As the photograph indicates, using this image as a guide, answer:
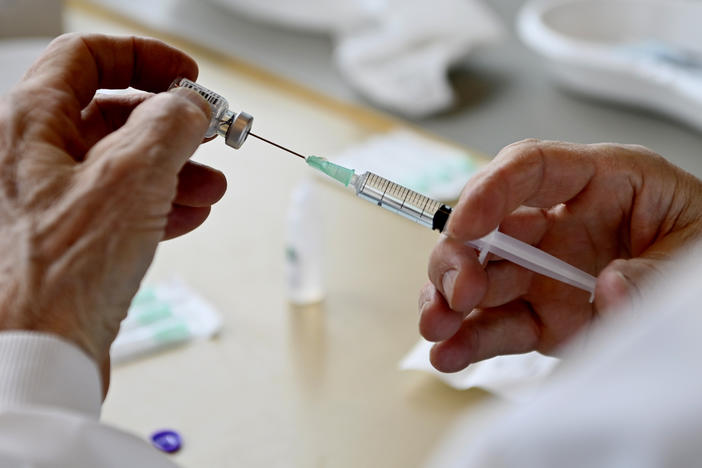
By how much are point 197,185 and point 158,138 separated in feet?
0.66

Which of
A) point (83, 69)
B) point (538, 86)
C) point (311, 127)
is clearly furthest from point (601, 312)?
point (538, 86)

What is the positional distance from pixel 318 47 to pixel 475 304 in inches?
56.7

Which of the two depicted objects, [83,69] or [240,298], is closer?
[83,69]

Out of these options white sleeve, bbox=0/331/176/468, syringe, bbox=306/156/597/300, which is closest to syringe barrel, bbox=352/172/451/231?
syringe, bbox=306/156/597/300

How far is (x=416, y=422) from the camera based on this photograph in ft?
3.32

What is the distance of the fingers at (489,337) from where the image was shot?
827 millimetres

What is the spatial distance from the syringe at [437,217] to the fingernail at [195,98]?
0.47ft

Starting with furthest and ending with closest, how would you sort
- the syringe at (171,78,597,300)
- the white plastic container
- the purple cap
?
the white plastic container
the purple cap
the syringe at (171,78,597,300)

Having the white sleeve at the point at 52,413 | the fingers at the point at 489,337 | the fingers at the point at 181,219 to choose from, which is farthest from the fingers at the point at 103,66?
the fingers at the point at 489,337

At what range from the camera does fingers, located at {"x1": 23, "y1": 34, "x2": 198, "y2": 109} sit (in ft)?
2.21

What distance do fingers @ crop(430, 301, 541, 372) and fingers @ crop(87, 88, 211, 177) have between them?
1.13 ft

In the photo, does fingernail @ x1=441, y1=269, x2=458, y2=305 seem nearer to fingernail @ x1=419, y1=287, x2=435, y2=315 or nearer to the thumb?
fingernail @ x1=419, y1=287, x2=435, y2=315

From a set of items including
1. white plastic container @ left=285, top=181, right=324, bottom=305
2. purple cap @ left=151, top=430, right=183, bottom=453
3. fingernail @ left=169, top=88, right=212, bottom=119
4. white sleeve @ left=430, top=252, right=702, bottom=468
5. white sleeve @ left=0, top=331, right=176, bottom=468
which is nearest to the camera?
white sleeve @ left=430, top=252, right=702, bottom=468

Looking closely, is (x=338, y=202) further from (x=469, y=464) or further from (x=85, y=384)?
(x=469, y=464)
